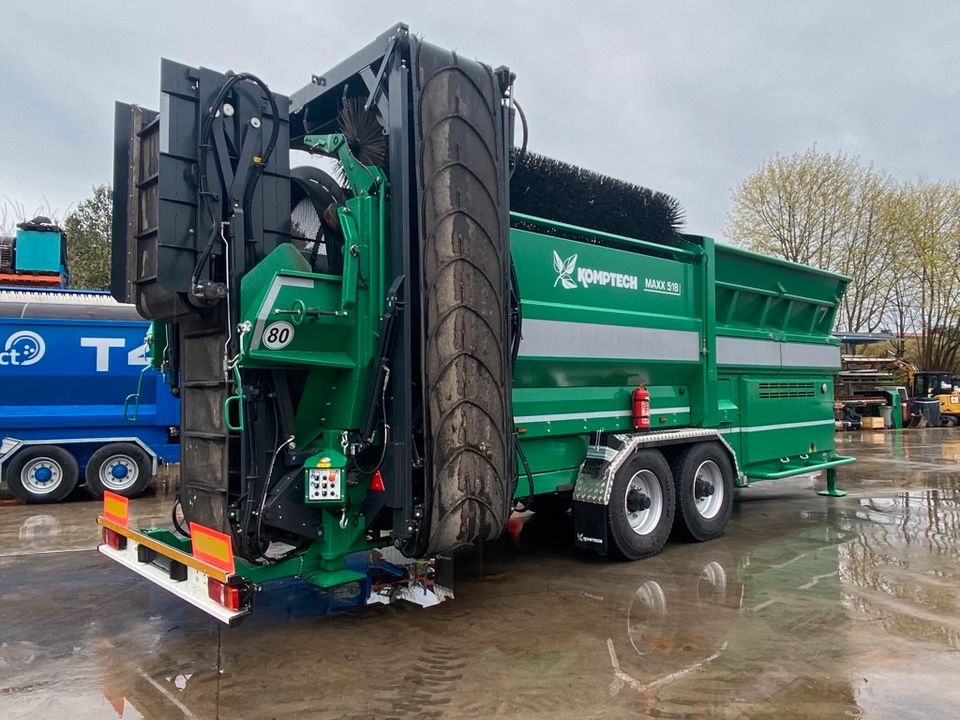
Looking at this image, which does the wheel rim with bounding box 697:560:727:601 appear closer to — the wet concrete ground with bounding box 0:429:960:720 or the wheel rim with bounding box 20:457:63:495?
the wet concrete ground with bounding box 0:429:960:720

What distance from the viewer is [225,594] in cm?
374

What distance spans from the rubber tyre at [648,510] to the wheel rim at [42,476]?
7.62 metres

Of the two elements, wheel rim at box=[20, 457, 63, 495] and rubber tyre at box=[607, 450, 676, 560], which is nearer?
rubber tyre at box=[607, 450, 676, 560]

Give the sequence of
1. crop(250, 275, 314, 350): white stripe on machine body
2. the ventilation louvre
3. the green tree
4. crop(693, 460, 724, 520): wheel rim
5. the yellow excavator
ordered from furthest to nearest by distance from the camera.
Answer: the yellow excavator < the green tree < the ventilation louvre < crop(693, 460, 724, 520): wheel rim < crop(250, 275, 314, 350): white stripe on machine body

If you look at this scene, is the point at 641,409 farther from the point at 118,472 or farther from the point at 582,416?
the point at 118,472

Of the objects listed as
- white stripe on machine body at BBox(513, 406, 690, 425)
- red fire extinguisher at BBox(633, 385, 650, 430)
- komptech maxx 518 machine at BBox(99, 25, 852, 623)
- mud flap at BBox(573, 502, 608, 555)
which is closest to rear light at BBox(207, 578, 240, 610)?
komptech maxx 518 machine at BBox(99, 25, 852, 623)

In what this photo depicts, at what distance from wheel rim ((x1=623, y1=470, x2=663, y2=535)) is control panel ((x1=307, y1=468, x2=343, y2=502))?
276 cm

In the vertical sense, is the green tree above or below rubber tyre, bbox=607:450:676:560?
above

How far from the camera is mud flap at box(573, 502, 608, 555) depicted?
5.80 metres

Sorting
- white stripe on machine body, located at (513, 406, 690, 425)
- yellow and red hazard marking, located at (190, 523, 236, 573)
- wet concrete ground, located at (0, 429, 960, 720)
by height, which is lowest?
wet concrete ground, located at (0, 429, 960, 720)

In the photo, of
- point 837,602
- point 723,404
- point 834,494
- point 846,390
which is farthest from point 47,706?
point 846,390

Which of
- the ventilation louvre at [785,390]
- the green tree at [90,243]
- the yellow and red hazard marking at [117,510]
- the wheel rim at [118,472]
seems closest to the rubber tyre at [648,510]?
the ventilation louvre at [785,390]

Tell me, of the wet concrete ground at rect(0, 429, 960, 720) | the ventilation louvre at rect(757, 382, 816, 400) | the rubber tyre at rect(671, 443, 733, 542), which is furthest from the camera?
the ventilation louvre at rect(757, 382, 816, 400)

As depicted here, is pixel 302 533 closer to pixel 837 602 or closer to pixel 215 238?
pixel 215 238
